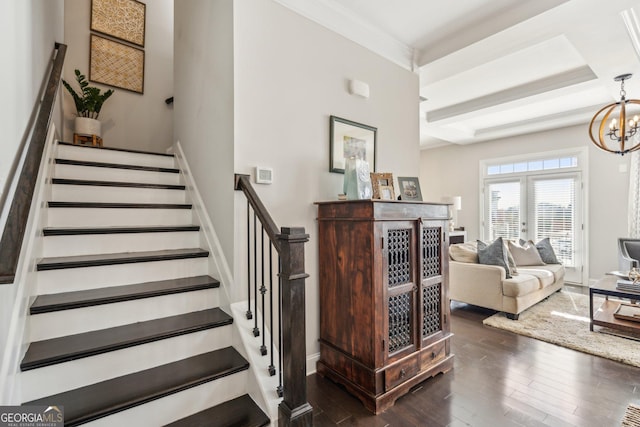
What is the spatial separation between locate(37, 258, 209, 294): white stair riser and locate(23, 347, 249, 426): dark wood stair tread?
0.60m

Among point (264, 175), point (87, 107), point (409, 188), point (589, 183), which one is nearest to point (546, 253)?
point (589, 183)

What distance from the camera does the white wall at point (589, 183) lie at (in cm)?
495

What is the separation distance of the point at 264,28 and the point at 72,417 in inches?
96.0

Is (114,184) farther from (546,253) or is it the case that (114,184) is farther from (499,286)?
(546,253)

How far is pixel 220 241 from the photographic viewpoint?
2139mm

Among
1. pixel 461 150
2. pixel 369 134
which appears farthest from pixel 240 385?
pixel 461 150

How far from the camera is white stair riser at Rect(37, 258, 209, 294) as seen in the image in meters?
1.70

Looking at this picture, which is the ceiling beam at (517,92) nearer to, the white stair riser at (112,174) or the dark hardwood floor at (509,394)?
the dark hardwood floor at (509,394)

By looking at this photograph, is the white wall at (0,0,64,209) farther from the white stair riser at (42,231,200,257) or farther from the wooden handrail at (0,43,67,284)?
the white stair riser at (42,231,200,257)

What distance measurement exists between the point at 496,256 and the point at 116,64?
532cm

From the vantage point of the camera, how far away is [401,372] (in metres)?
2.12

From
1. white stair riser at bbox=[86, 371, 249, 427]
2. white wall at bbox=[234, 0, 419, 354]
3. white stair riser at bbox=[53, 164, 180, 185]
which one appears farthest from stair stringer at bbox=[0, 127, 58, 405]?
white wall at bbox=[234, 0, 419, 354]

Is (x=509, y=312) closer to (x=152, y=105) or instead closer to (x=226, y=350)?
(x=226, y=350)

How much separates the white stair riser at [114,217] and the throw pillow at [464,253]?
339cm
